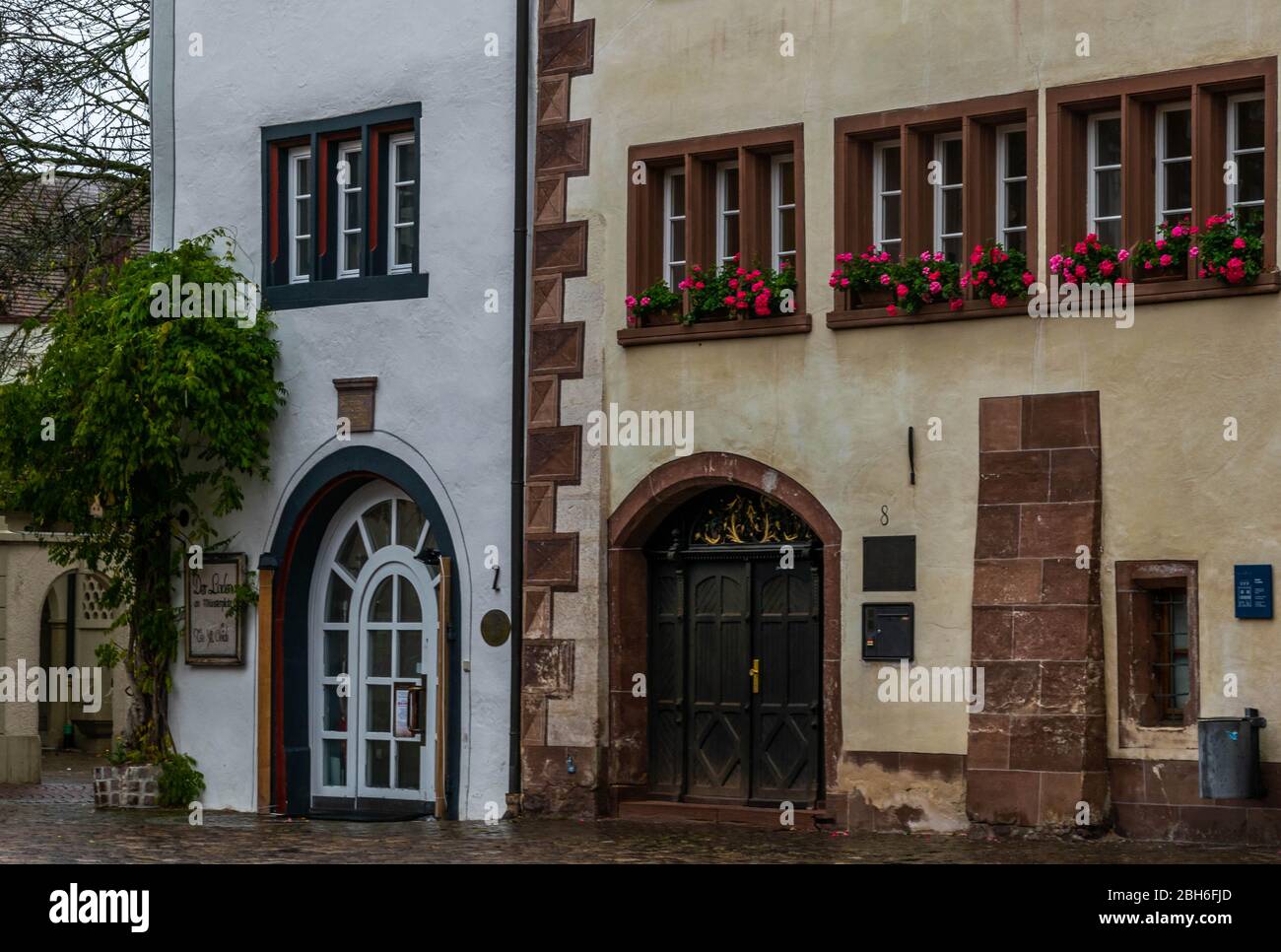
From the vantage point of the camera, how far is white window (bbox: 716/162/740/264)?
61.2 feet

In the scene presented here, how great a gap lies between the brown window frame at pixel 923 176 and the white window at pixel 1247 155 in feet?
4.53

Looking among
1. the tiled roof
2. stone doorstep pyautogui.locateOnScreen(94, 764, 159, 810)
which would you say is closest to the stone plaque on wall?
stone doorstep pyautogui.locateOnScreen(94, 764, 159, 810)

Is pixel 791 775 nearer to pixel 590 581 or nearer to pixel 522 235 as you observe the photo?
pixel 590 581

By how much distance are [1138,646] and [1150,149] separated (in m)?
3.27

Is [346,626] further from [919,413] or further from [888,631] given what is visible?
[919,413]

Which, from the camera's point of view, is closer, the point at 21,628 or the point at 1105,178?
the point at 1105,178

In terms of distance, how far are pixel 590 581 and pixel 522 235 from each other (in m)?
2.83

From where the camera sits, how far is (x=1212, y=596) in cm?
1588

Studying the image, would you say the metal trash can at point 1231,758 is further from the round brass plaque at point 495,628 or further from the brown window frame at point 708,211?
the round brass plaque at point 495,628

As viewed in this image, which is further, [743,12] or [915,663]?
[743,12]

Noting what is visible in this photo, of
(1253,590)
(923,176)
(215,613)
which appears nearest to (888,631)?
(1253,590)

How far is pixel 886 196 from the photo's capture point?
58.5ft

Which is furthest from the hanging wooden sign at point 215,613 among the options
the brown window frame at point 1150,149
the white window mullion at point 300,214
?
the brown window frame at point 1150,149

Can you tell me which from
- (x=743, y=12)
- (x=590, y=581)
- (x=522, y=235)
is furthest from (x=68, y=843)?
(x=743, y=12)
